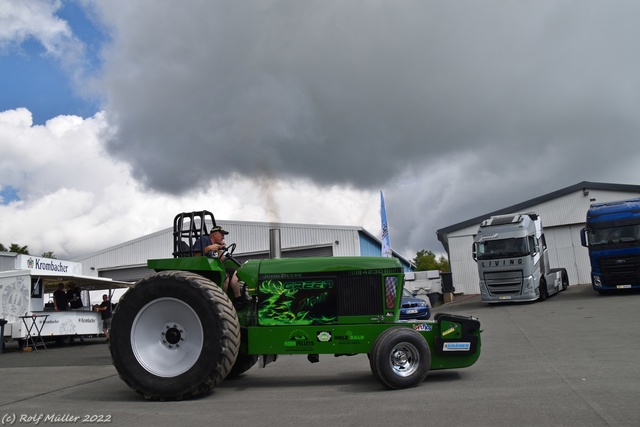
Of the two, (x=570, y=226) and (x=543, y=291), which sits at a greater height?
(x=570, y=226)

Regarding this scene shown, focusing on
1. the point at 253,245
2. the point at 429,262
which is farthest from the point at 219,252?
the point at 429,262

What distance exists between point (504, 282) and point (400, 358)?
16.2m

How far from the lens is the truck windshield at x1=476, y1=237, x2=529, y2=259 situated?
69.4 ft

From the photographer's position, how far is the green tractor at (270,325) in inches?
252

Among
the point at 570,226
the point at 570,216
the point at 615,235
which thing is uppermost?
the point at 570,216

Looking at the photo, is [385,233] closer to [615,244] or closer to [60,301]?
[615,244]

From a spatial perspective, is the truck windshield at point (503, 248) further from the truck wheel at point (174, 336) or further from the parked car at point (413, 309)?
the truck wheel at point (174, 336)

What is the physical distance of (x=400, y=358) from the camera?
6504 millimetres

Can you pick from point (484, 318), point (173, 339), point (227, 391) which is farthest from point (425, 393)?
point (484, 318)

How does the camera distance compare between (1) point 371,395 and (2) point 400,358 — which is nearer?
(1) point 371,395

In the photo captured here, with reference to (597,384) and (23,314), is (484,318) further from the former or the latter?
(23,314)

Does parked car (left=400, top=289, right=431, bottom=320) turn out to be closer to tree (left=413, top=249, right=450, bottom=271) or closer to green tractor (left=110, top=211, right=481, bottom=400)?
green tractor (left=110, top=211, right=481, bottom=400)

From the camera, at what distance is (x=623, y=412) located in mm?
4863

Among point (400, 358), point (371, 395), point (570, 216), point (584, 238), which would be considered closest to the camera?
point (371, 395)
